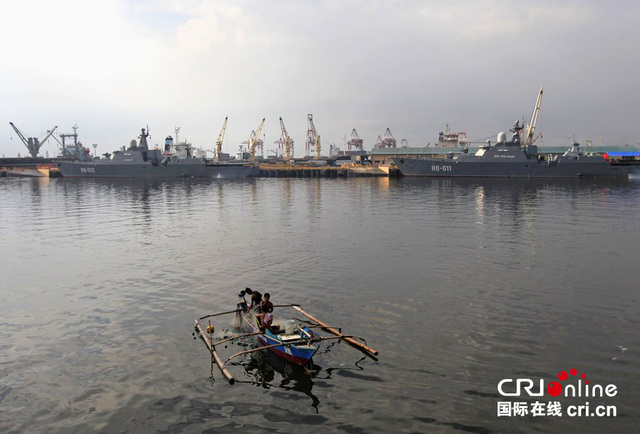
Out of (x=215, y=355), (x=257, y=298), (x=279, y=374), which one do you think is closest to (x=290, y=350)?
(x=279, y=374)

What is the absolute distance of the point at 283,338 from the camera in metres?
15.1

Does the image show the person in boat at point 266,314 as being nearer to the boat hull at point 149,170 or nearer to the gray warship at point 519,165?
the gray warship at point 519,165

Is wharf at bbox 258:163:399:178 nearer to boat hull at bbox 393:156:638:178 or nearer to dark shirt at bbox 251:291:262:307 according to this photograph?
boat hull at bbox 393:156:638:178

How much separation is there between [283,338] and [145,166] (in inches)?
5371

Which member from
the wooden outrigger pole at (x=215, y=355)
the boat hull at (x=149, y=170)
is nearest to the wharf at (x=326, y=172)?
the boat hull at (x=149, y=170)

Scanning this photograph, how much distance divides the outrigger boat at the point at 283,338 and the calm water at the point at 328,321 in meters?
0.45

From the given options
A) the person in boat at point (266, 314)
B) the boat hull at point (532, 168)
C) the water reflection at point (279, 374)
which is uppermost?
the boat hull at point (532, 168)

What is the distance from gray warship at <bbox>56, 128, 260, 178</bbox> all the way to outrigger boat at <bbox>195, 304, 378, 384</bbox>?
5202 inches

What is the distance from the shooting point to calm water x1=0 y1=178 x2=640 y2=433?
40.3 feet

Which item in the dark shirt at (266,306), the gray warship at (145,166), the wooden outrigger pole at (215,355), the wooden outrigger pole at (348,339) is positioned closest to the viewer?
the wooden outrigger pole at (215,355)

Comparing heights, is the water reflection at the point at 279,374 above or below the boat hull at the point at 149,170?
below

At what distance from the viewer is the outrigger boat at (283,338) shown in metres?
14.3

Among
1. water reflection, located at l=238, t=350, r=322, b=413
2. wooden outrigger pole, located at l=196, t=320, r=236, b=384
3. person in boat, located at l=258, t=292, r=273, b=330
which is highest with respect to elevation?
person in boat, located at l=258, t=292, r=273, b=330

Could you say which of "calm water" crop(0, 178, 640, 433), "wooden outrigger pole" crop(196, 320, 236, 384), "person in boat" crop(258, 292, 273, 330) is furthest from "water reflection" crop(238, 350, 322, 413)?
"person in boat" crop(258, 292, 273, 330)
